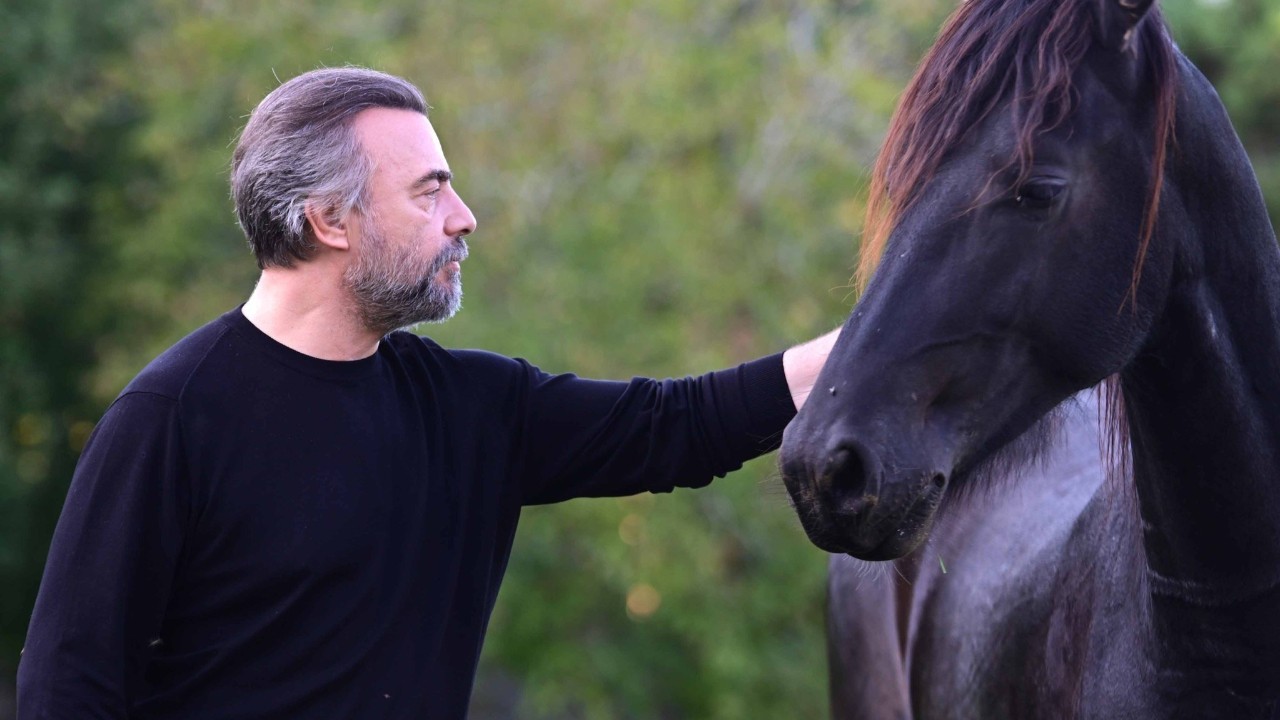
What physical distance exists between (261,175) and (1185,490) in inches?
64.3

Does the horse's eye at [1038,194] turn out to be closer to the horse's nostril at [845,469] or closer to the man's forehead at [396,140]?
the horse's nostril at [845,469]

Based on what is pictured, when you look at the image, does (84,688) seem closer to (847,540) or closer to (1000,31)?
(847,540)

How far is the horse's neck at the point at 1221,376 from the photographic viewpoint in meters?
A: 2.04

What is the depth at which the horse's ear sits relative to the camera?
1.96 meters

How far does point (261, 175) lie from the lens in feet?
8.02

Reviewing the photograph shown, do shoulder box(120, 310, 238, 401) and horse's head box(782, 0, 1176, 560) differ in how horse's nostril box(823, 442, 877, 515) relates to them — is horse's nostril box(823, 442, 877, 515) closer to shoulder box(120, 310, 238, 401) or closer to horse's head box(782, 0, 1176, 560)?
horse's head box(782, 0, 1176, 560)

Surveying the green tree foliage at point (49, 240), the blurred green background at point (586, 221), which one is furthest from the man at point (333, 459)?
the green tree foliage at point (49, 240)

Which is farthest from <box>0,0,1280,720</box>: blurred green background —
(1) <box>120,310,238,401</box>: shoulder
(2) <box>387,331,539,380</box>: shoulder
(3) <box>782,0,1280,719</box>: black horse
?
(3) <box>782,0,1280,719</box>: black horse

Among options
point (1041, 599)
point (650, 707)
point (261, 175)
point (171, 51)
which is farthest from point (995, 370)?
point (171, 51)

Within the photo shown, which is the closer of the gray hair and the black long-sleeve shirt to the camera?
the black long-sleeve shirt

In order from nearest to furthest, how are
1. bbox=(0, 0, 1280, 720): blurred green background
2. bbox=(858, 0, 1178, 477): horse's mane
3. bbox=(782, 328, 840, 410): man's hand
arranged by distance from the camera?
1. bbox=(858, 0, 1178, 477): horse's mane
2. bbox=(782, 328, 840, 410): man's hand
3. bbox=(0, 0, 1280, 720): blurred green background

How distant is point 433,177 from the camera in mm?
2510

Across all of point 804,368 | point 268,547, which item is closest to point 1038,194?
point 804,368

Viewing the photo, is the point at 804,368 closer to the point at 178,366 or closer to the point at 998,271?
the point at 998,271
